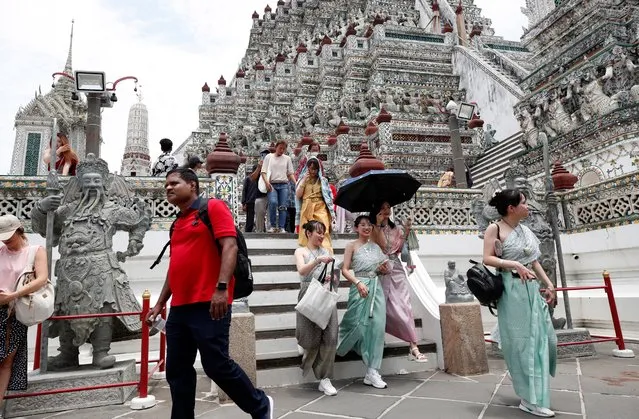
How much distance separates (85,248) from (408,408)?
10.3 ft

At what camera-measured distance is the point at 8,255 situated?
3.36 meters

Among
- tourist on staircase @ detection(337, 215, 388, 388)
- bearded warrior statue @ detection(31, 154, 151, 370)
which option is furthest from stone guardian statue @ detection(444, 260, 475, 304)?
bearded warrior statue @ detection(31, 154, 151, 370)

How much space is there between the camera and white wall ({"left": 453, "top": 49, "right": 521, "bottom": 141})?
19.3 metres

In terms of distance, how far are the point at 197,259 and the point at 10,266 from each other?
176 cm

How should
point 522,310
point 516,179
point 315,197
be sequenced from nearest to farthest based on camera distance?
point 522,310 → point 516,179 → point 315,197

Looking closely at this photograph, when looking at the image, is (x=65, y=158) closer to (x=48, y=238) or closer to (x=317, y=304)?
(x=48, y=238)

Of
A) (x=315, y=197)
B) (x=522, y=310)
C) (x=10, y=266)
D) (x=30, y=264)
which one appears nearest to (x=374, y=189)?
(x=315, y=197)

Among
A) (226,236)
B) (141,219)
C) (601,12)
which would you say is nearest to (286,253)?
(141,219)

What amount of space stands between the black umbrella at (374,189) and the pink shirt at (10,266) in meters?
3.22

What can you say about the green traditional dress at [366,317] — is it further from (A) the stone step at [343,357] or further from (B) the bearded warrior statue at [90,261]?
(B) the bearded warrior statue at [90,261]

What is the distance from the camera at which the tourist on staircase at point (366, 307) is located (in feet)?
13.5

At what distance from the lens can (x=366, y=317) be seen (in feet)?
13.5

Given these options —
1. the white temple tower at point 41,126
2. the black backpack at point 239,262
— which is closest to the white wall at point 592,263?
the black backpack at point 239,262

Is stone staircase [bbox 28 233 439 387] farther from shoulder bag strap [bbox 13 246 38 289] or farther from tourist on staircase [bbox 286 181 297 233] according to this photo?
shoulder bag strap [bbox 13 246 38 289]
